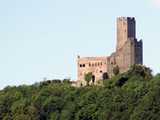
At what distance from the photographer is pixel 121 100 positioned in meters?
190

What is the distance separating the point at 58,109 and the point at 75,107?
3.98 metres

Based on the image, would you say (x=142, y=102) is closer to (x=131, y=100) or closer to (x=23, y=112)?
(x=131, y=100)

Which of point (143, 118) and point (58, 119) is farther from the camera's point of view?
→ point (58, 119)

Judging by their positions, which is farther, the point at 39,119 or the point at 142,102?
the point at 39,119

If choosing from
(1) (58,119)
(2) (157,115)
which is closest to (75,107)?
(1) (58,119)

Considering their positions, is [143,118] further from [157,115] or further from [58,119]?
[58,119]


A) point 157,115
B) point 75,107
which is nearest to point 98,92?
point 75,107

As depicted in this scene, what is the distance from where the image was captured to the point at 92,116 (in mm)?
191500

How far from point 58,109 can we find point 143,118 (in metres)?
20.2

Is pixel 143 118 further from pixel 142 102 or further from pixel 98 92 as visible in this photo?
pixel 98 92

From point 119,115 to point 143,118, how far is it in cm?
445

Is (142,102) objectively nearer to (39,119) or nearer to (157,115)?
(157,115)

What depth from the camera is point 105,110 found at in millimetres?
189625

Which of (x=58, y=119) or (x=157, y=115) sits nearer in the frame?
(x=157, y=115)
